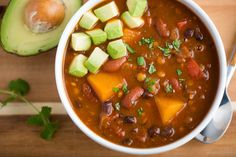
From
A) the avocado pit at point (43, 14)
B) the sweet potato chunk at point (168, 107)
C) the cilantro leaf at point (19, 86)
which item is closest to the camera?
the sweet potato chunk at point (168, 107)

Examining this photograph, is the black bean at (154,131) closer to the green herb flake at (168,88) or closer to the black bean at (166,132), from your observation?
the black bean at (166,132)

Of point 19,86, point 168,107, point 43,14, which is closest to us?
point 168,107

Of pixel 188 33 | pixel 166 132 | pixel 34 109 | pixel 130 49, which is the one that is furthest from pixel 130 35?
pixel 34 109

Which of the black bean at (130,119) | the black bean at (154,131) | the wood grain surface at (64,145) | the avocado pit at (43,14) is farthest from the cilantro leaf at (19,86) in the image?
the black bean at (154,131)

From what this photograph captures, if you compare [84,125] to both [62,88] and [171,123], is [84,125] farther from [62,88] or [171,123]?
[171,123]

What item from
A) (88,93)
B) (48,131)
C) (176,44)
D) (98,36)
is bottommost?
(48,131)

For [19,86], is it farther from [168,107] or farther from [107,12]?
[168,107]
